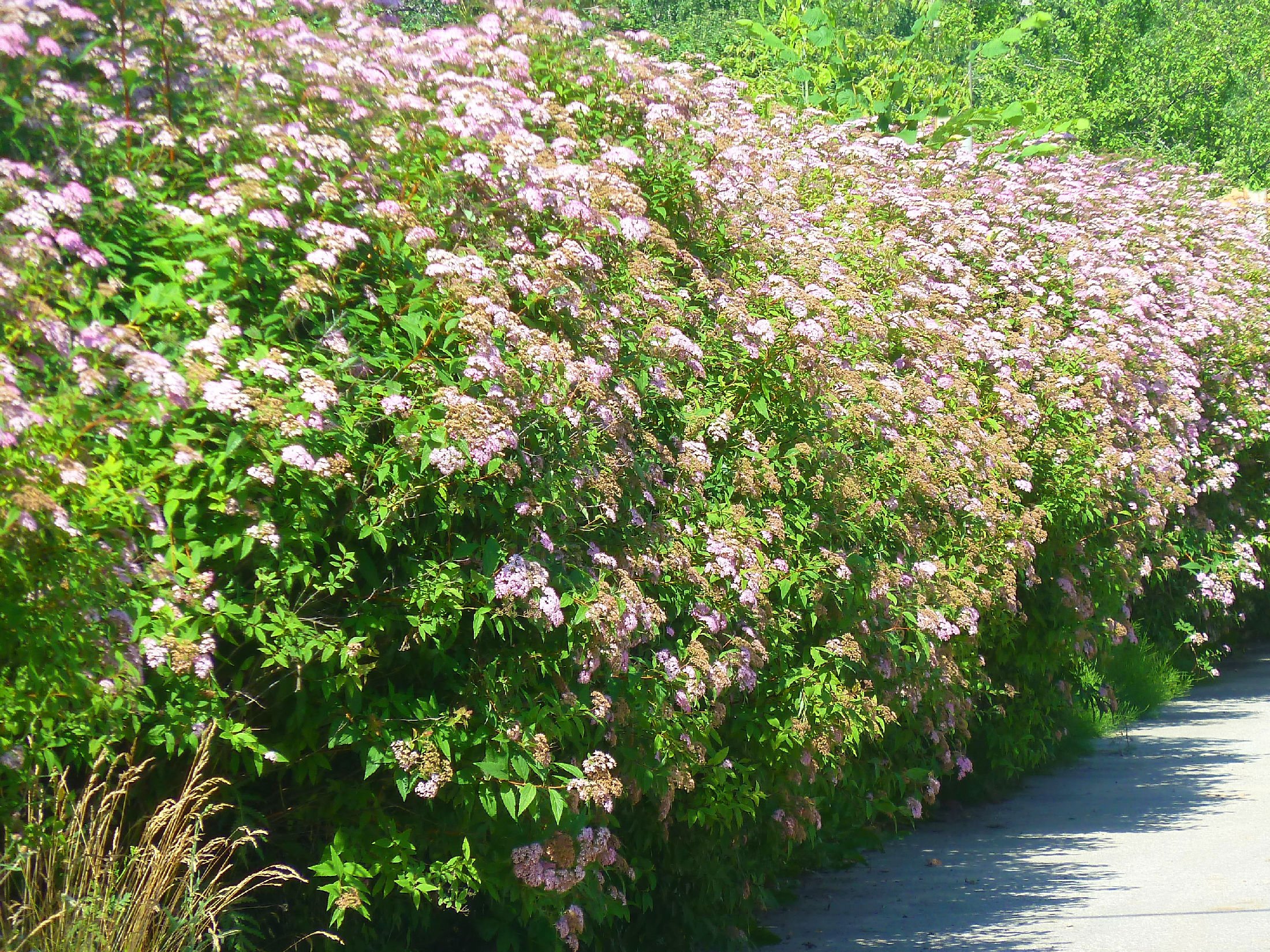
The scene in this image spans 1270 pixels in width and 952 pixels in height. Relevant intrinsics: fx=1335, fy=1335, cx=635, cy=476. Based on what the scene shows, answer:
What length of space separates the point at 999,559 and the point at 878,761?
128 centimetres

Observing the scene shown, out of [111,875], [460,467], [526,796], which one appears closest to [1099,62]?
[460,467]

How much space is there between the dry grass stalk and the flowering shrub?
5.7 inches

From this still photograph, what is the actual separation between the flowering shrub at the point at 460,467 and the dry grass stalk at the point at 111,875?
146 mm

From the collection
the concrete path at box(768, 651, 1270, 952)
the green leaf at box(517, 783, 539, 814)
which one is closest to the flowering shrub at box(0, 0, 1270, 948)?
the green leaf at box(517, 783, 539, 814)

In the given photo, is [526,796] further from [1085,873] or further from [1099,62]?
[1099,62]

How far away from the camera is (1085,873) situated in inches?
271

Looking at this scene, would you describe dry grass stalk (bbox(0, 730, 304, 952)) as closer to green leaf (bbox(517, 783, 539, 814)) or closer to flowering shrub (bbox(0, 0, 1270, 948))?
flowering shrub (bbox(0, 0, 1270, 948))

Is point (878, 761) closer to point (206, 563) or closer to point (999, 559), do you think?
point (999, 559)

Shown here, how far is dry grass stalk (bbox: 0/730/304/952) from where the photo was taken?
9.66ft

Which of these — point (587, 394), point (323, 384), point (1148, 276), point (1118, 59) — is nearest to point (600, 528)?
point (587, 394)

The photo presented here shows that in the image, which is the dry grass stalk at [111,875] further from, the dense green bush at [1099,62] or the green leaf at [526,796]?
the dense green bush at [1099,62]

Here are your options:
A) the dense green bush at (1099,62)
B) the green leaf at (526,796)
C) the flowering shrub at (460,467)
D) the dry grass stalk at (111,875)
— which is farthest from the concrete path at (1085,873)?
the dense green bush at (1099,62)

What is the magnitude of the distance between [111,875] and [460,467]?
4.16 feet

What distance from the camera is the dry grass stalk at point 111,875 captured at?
2945mm
